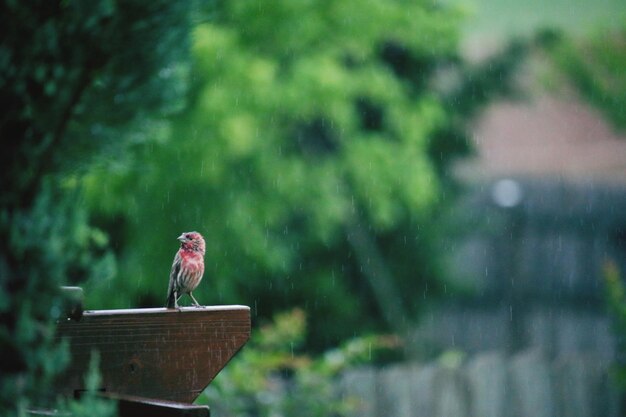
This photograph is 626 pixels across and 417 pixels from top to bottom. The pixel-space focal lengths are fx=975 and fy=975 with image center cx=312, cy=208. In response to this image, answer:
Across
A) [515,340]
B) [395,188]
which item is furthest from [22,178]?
[515,340]

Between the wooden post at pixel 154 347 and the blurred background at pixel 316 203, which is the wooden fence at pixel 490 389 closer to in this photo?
the blurred background at pixel 316 203

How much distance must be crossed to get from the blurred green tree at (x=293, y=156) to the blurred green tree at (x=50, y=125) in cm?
400

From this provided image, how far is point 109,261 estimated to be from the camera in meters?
1.77

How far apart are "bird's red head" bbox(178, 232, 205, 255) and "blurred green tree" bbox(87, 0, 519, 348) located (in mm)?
3612

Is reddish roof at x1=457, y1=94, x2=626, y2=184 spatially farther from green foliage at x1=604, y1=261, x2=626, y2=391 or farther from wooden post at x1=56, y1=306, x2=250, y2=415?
wooden post at x1=56, y1=306, x2=250, y2=415

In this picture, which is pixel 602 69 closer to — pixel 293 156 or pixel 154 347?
pixel 293 156

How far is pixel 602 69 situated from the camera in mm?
13812

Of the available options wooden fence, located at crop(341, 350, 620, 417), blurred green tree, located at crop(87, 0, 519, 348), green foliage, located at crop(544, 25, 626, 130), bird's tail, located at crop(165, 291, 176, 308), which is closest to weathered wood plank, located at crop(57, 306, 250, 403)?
bird's tail, located at crop(165, 291, 176, 308)

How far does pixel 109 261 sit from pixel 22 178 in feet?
0.70

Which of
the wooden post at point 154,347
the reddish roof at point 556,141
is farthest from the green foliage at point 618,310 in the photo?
the reddish roof at point 556,141

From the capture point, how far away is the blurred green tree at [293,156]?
6.84 meters

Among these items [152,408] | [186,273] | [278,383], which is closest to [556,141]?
[278,383]

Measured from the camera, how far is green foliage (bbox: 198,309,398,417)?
212 inches

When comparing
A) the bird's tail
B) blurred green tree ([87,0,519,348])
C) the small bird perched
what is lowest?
the bird's tail
